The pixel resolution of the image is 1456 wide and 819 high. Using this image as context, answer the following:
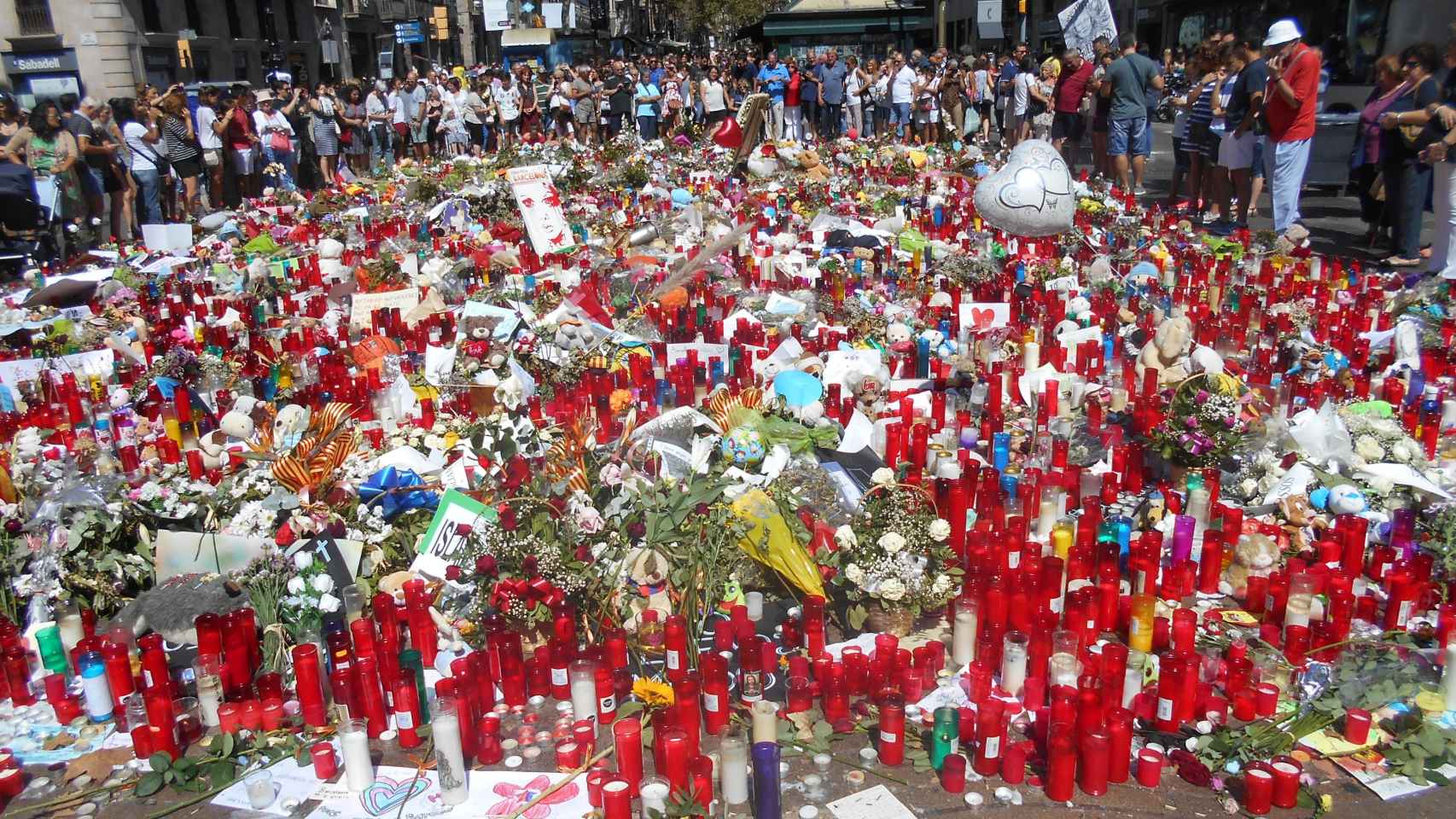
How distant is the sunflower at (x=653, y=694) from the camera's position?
304 centimetres

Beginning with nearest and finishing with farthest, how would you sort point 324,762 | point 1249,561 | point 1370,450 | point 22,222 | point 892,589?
point 324,762, point 892,589, point 1249,561, point 1370,450, point 22,222

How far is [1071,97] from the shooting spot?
11.5 m

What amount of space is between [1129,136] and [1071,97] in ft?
4.56

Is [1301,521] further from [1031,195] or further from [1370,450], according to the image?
[1031,195]

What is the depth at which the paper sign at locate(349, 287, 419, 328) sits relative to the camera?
22.6 feet

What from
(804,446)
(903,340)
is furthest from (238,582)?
(903,340)

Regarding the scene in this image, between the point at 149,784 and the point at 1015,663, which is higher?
the point at 1015,663

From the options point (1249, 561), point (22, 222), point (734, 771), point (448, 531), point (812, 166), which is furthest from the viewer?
point (812, 166)

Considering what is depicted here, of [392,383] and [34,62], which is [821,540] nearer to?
[392,383]

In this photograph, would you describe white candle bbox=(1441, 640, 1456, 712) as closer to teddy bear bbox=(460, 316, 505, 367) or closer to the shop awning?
teddy bear bbox=(460, 316, 505, 367)

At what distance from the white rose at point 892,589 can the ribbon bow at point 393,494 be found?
5.75ft

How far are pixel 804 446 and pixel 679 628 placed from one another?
1.36m

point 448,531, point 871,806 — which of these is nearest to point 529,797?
point 871,806

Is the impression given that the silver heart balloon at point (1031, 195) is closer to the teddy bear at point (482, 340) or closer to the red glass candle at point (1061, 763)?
the teddy bear at point (482, 340)
